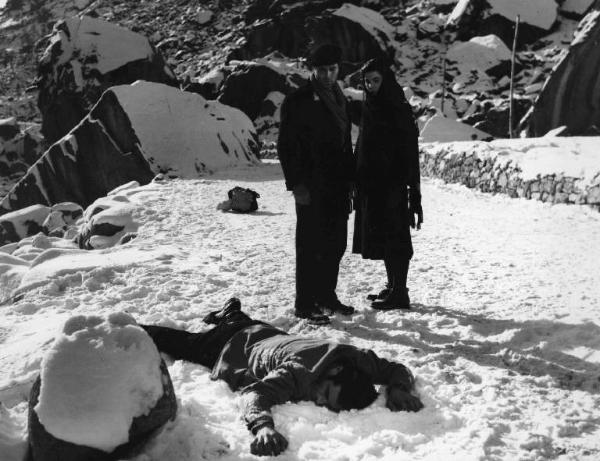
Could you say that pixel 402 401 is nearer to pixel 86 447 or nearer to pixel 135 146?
pixel 86 447

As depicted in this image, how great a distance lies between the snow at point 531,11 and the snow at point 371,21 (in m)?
7.87

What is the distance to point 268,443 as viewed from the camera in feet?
6.86

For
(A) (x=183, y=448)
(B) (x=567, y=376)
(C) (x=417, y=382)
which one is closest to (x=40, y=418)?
(A) (x=183, y=448)

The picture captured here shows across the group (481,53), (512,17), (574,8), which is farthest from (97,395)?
(574,8)

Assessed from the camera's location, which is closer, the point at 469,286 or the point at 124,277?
the point at 469,286

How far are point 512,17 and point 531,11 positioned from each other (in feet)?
5.09

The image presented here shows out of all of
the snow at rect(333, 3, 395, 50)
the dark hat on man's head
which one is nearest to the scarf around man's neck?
the dark hat on man's head

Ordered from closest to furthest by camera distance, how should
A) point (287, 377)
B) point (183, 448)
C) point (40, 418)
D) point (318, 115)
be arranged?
point (40, 418) → point (183, 448) → point (287, 377) → point (318, 115)

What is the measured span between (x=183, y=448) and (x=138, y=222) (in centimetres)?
672

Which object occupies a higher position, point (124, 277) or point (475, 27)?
point (475, 27)

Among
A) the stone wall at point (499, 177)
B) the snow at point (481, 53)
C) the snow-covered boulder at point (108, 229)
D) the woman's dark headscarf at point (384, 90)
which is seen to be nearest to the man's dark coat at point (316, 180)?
the woman's dark headscarf at point (384, 90)

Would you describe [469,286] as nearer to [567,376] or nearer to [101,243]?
[567,376]

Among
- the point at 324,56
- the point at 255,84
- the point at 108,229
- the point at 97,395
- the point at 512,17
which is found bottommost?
the point at 108,229

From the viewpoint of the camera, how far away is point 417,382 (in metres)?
2.77
